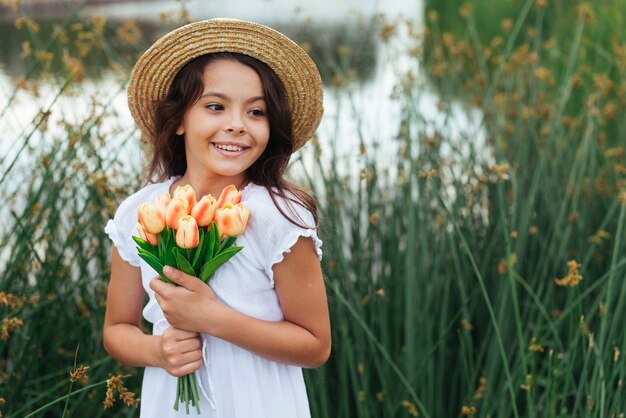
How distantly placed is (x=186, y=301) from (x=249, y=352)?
181mm

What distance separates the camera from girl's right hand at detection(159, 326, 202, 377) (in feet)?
5.08

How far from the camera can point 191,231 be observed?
1429 mm

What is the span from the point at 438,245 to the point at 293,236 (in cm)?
135

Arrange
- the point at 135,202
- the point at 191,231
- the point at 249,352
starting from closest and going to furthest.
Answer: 1. the point at 191,231
2. the point at 249,352
3. the point at 135,202

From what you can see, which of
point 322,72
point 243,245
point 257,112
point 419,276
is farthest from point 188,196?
point 322,72

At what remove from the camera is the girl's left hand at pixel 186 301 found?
151 cm

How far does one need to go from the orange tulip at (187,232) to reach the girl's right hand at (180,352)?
0.20 metres

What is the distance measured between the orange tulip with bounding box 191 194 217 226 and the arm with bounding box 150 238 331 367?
104 millimetres

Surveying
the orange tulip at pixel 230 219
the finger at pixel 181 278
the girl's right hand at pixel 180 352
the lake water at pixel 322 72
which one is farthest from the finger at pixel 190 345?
the lake water at pixel 322 72

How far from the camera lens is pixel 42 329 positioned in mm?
2662

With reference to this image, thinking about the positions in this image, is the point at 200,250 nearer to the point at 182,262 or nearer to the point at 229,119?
the point at 182,262

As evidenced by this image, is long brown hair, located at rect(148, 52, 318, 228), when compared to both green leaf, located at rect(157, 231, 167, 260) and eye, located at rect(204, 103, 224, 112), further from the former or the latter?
green leaf, located at rect(157, 231, 167, 260)

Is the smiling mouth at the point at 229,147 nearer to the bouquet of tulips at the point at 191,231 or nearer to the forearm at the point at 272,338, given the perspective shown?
the bouquet of tulips at the point at 191,231

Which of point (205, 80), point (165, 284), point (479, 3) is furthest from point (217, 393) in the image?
point (479, 3)
